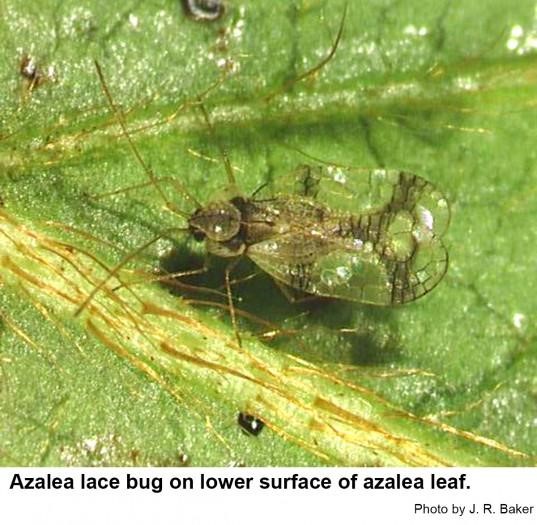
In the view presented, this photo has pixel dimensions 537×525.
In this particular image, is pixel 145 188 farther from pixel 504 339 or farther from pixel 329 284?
pixel 504 339

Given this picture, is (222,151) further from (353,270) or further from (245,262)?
(353,270)

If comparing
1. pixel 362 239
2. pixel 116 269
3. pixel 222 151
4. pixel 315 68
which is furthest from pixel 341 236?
pixel 116 269

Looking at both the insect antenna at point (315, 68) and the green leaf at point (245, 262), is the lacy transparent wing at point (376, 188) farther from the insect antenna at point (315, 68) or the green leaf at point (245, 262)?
the insect antenna at point (315, 68)

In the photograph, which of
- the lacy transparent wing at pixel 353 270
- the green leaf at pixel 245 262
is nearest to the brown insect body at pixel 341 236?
the lacy transparent wing at pixel 353 270

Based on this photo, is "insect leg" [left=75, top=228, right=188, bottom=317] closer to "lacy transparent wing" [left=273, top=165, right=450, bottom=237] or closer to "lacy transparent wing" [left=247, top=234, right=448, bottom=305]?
"lacy transparent wing" [left=247, top=234, right=448, bottom=305]

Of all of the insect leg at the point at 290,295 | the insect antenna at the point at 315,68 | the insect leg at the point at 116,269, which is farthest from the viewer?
the insect leg at the point at 290,295

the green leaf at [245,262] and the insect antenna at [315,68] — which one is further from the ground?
the insect antenna at [315,68]

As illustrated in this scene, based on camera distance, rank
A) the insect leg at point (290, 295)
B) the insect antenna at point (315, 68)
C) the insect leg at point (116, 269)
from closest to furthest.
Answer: the insect leg at point (116, 269)
the insect antenna at point (315, 68)
the insect leg at point (290, 295)
